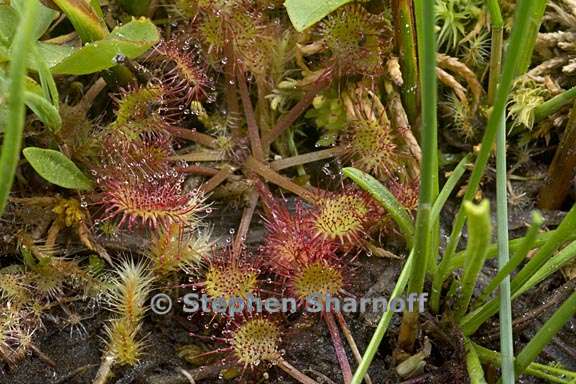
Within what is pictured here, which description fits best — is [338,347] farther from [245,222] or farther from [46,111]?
[46,111]

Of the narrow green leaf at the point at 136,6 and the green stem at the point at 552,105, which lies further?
the narrow green leaf at the point at 136,6

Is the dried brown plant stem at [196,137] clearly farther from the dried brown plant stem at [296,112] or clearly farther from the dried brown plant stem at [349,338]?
the dried brown plant stem at [349,338]

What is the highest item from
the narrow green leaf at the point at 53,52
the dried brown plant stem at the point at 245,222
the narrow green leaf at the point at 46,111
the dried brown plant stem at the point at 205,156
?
the narrow green leaf at the point at 53,52

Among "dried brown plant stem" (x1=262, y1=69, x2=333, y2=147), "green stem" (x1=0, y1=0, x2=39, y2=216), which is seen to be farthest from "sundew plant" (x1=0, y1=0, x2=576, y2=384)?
"green stem" (x1=0, y1=0, x2=39, y2=216)

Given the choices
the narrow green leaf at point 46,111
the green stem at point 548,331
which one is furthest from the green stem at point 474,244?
the narrow green leaf at point 46,111

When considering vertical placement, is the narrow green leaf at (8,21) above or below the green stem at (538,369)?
above

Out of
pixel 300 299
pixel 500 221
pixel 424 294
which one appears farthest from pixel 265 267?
pixel 500 221

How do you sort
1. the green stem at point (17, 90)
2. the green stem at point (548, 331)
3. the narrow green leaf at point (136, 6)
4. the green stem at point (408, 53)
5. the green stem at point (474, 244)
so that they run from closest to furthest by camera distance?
the green stem at point (17, 90) < the green stem at point (474, 244) < the green stem at point (548, 331) < the green stem at point (408, 53) < the narrow green leaf at point (136, 6)
